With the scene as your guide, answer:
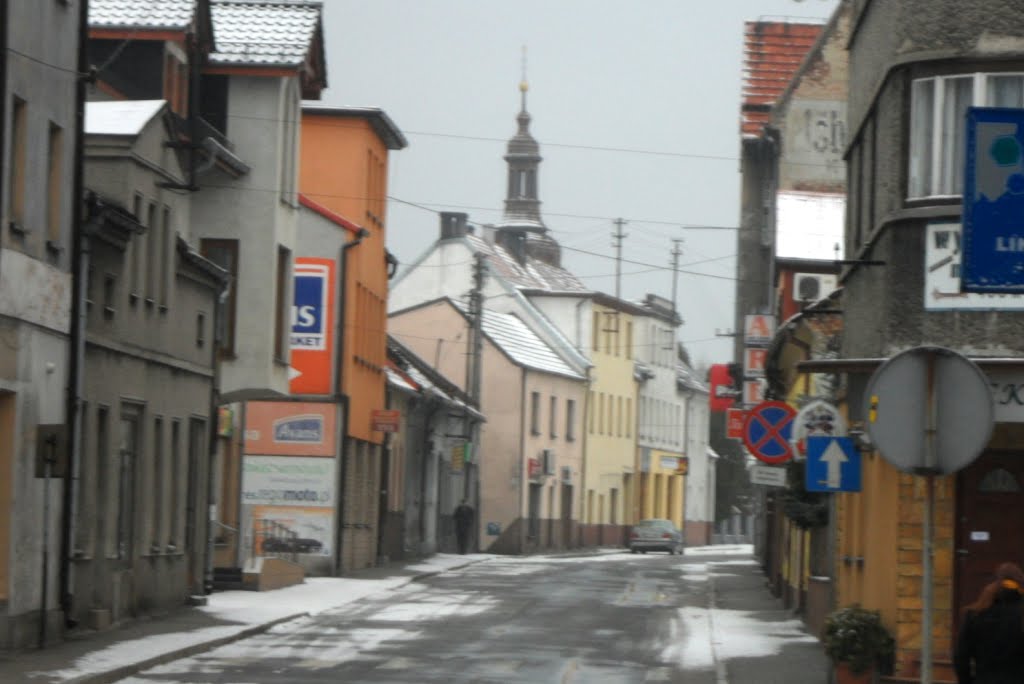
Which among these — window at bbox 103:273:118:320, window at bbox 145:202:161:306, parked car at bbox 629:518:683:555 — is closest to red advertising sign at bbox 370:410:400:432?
window at bbox 145:202:161:306

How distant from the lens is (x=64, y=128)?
80.4 ft

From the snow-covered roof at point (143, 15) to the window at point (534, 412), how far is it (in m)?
50.3

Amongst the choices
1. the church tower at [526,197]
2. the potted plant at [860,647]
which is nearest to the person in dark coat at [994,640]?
the potted plant at [860,647]

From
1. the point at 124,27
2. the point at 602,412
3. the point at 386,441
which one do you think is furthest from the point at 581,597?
the point at 602,412

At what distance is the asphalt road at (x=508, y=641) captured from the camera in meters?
22.2

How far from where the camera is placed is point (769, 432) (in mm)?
27641

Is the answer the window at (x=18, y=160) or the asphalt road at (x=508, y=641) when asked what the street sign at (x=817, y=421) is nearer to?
the asphalt road at (x=508, y=641)

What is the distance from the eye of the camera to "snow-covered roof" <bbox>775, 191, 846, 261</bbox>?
132ft

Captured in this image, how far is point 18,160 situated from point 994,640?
548 inches

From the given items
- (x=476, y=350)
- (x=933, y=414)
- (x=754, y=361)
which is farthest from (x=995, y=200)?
(x=476, y=350)

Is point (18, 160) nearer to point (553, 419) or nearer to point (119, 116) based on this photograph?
point (119, 116)

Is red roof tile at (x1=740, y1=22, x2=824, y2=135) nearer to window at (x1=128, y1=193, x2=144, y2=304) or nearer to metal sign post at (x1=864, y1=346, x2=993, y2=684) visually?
window at (x1=128, y1=193, x2=144, y2=304)

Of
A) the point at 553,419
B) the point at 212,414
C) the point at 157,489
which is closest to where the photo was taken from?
the point at 157,489

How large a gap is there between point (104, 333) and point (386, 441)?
2846 centimetres
